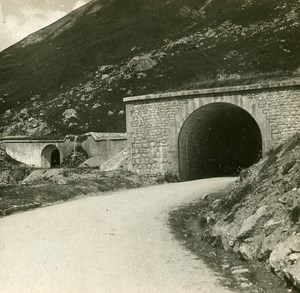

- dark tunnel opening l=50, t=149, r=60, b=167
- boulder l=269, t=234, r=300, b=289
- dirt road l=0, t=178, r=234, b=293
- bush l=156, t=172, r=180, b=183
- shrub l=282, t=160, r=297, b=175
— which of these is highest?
shrub l=282, t=160, r=297, b=175

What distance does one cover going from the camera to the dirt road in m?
5.50

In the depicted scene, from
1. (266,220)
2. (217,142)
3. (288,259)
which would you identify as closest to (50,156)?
(217,142)

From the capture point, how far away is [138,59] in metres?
53.6

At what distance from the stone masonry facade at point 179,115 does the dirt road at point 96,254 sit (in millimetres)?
7740

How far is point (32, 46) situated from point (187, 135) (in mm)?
69139

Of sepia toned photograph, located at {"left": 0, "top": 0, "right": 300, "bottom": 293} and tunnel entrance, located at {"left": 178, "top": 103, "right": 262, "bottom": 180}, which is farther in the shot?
tunnel entrance, located at {"left": 178, "top": 103, "right": 262, "bottom": 180}

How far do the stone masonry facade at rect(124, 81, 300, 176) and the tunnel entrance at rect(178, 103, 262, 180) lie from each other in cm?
52

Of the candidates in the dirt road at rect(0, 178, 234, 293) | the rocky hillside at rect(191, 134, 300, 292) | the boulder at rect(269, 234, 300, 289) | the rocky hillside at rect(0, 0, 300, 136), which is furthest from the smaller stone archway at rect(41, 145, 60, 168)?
the boulder at rect(269, 234, 300, 289)

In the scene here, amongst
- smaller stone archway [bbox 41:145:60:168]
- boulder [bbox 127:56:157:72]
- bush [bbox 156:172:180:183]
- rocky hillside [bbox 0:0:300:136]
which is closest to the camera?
bush [bbox 156:172:180:183]

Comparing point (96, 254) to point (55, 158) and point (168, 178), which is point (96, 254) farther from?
point (55, 158)

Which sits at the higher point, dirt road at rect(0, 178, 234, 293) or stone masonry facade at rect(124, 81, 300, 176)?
stone masonry facade at rect(124, 81, 300, 176)

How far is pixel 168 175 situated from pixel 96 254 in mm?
12002

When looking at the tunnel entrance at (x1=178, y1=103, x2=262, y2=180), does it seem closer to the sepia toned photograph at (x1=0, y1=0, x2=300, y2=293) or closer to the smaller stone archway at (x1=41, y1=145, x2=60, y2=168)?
Result: the sepia toned photograph at (x1=0, y1=0, x2=300, y2=293)

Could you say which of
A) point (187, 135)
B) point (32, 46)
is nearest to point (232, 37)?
point (187, 135)
